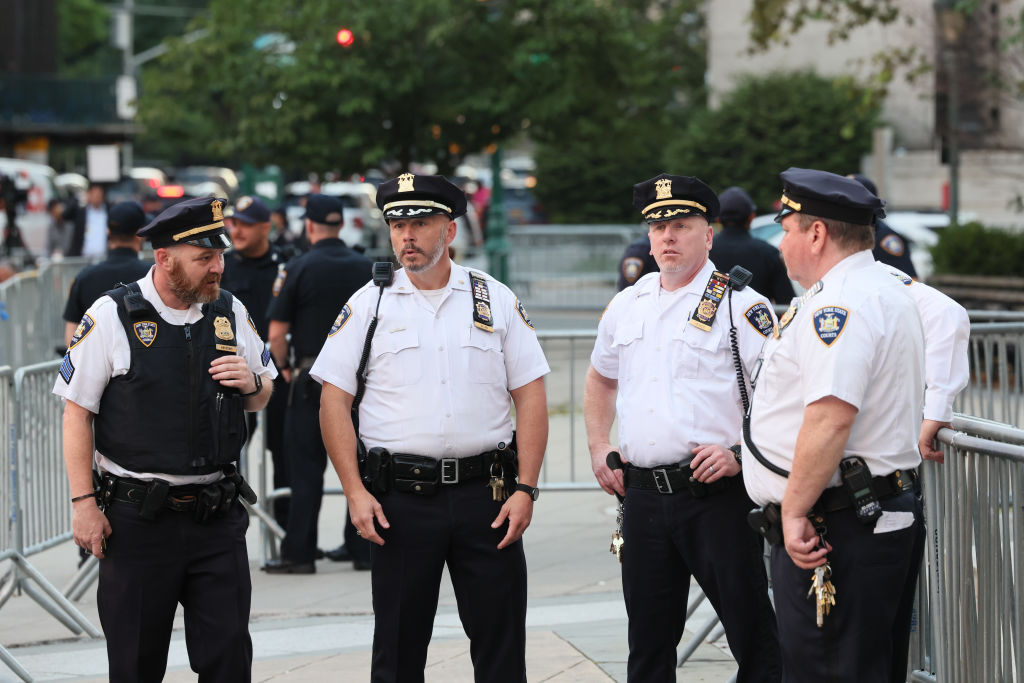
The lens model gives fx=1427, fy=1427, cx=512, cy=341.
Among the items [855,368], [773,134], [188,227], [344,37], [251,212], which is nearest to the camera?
[855,368]

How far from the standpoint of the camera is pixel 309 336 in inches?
319

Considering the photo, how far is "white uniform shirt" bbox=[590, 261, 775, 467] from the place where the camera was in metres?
4.91

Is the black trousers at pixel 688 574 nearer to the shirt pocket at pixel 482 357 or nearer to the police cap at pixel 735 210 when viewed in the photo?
the shirt pocket at pixel 482 357

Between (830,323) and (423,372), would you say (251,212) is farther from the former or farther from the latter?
(830,323)

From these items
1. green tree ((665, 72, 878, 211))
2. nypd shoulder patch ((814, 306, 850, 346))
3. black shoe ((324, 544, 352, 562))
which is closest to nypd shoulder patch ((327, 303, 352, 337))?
nypd shoulder patch ((814, 306, 850, 346))

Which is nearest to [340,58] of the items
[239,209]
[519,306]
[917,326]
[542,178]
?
[239,209]

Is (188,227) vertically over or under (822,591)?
over

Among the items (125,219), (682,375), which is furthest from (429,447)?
(125,219)

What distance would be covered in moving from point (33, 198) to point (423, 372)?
30.9 meters

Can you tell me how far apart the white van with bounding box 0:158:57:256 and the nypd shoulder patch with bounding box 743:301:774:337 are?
27.2 meters

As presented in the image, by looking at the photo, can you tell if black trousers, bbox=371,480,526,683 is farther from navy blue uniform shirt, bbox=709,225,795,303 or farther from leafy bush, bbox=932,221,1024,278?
leafy bush, bbox=932,221,1024,278

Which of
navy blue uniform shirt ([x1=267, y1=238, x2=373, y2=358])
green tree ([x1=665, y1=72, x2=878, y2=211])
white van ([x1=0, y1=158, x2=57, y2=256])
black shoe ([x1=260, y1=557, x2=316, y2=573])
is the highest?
green tree ([x1=665, y1=72, x2=878, y2=211])

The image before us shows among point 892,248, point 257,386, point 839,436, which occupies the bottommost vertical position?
point 839,436

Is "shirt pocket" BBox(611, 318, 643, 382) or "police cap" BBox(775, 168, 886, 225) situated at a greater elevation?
"police cap" BBox(775, 168, 886, 225)
